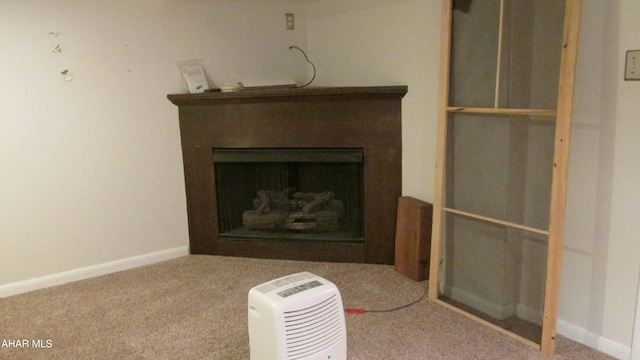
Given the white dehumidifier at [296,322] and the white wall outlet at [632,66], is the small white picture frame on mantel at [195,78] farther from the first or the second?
the white wall outlet at [632,66]

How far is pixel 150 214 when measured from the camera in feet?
11.0

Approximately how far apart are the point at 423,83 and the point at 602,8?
1.06 meters

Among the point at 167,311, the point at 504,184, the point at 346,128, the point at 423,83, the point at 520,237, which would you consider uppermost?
the point at 423,83

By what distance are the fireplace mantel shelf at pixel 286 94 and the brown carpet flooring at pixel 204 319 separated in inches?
44.0

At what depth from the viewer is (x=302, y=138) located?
10.5ft

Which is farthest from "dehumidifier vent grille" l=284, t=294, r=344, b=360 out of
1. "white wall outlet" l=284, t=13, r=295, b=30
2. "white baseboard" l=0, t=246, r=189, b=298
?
"white wall outlet" l=284, t=13, r=295, b=30

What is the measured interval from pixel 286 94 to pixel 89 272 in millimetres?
1734

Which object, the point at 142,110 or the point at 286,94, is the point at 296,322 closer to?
the point at 286,94

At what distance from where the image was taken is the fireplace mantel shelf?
2975mm

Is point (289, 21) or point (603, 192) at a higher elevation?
point (289, 21)

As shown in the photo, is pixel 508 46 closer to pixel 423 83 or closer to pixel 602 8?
pixel 602 8

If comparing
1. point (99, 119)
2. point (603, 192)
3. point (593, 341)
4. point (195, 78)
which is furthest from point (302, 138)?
point (593, 341)

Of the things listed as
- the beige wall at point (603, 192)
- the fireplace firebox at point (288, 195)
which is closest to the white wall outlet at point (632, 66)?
the beige wall at point (603, 192)

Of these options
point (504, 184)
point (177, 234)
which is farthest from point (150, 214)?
point (504, 184)
